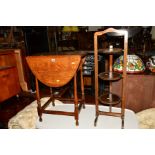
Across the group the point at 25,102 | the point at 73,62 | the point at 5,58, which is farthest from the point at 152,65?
the point at 5,58

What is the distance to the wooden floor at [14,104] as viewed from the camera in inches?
110

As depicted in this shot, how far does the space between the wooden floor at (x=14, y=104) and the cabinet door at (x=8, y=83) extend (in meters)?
0.16

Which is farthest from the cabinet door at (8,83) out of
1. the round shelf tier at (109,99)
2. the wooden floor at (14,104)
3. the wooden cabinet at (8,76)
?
the round shelf tier at (109,99)

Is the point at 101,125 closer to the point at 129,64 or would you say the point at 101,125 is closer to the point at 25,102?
the point at 129,64

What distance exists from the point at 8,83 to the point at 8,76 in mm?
132

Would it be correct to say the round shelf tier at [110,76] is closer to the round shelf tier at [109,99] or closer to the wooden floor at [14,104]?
the round shelf tier at [109,99]

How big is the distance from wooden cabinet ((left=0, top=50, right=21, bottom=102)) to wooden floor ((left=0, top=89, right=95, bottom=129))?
0.51 feet

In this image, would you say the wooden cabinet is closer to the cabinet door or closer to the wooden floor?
the cabinet door

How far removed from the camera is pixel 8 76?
3.21m

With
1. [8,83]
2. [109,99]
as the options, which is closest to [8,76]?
[8,83]

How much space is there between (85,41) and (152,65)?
109 inches

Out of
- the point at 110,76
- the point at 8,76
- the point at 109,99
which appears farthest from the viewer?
the point at 8,76

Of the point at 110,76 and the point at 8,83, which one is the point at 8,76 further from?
the point at 110,76
